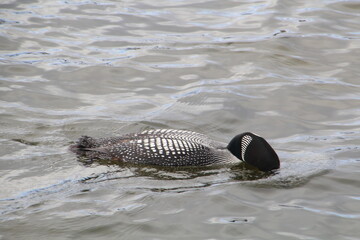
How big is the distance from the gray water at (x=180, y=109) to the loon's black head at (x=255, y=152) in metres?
0.13

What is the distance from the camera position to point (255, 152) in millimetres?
6355

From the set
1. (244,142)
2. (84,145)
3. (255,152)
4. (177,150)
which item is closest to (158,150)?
(177,150)

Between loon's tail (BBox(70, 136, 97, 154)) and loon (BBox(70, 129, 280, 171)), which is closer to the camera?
loon (BBox(70, 129, 280, 171))

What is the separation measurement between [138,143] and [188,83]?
2702 millimetres

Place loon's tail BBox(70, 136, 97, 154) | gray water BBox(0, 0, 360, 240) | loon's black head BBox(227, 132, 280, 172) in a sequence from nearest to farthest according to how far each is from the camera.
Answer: gray water BBox(0, 0, 360, 240), loon's black head BBox(227, 132, 280, 172), loon's tail BBox(70, 136, 97, 154)

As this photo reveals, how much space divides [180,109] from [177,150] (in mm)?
1756

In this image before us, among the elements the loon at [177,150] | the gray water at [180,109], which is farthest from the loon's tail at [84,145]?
the gray water at [180,109]

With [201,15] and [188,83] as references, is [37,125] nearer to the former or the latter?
[188,83]

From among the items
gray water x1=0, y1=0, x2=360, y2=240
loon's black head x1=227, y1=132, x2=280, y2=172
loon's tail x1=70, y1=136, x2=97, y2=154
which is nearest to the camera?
gray water x1=0, y1=0, x2=360, y2=240

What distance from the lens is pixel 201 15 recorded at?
38.6 feet

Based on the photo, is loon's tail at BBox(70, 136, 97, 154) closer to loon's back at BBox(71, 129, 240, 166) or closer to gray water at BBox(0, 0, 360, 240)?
loon's back at BBox(71, 129, 240, 166)

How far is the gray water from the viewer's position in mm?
5371

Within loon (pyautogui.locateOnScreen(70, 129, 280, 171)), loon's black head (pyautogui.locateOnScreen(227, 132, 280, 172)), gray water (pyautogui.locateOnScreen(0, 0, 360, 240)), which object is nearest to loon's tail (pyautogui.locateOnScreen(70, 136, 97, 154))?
loon (pyautogui.locateOnScreen(70, 129, 280, 171))

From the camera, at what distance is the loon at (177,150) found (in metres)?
6.35
